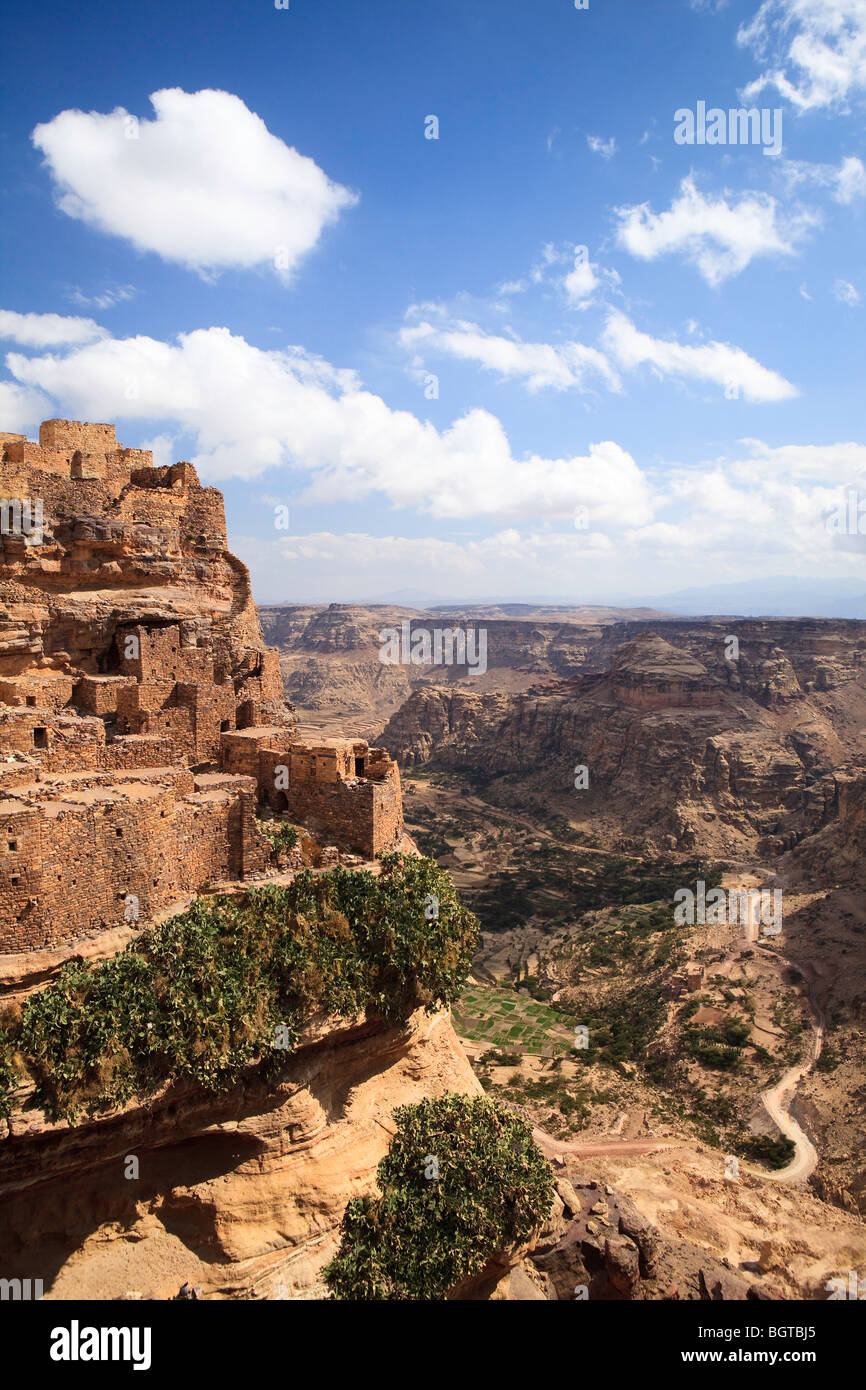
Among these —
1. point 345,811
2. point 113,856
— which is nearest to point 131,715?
point 113,856

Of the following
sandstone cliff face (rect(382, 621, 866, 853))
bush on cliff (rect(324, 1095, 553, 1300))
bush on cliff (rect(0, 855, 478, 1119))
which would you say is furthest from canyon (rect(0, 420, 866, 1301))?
sandstone cliff face (rect(382, 621, 866, 853))

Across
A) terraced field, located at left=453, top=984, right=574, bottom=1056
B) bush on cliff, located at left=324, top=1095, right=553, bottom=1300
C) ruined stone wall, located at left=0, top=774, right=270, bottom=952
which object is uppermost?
ruined stone wall, located at left=0, top=774, right=270, bottom=952

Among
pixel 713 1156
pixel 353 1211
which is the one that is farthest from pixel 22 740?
pixel 713 1156

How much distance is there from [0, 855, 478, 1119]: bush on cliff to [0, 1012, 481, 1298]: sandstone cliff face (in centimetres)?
101

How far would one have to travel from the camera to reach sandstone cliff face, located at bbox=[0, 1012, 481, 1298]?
19.9 meters

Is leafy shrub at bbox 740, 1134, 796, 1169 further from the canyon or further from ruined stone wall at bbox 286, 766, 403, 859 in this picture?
ruined stone wall at bbox 286, 766, 403, 859

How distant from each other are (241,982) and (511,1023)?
3765 cm

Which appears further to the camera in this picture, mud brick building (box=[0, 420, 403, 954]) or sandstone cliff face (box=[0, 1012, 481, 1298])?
mud brick building (box=[0, 420, 403, 954])

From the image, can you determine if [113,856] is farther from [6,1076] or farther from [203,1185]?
[203,1185]

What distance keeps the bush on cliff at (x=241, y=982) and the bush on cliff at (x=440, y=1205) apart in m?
3.86

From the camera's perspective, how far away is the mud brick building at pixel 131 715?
69.3 ft

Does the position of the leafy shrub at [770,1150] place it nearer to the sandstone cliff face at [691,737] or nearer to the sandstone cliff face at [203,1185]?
the sandstone cliff face at [203,1185]

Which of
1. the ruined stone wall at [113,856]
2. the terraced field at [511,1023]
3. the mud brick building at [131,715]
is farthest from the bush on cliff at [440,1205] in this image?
the terraced field at [511,1023]

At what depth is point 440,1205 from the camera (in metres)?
23.0
